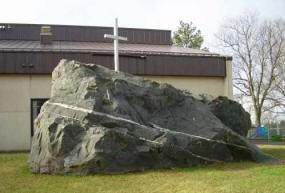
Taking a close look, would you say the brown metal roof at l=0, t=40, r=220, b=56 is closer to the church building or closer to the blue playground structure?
the church building

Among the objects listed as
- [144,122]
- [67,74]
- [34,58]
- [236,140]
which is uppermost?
[34,58]

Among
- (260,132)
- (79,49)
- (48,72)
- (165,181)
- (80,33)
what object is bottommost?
(260,132)

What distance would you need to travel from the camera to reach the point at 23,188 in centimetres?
741

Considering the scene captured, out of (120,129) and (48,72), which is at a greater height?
(48,72)

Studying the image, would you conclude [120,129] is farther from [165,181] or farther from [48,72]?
[48,72]

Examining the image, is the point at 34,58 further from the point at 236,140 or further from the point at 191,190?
the point at 191,190

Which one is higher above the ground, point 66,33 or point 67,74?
point 66,33

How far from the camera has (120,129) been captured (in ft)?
29.3

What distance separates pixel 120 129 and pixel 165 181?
1990 mm

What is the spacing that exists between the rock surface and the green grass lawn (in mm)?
3110

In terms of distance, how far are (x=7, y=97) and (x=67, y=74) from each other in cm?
1002

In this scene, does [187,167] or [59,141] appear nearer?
[59,141]

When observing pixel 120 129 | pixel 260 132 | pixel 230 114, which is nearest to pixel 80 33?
pixel 230 114

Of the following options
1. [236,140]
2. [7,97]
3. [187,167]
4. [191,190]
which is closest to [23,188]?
[191,190]
